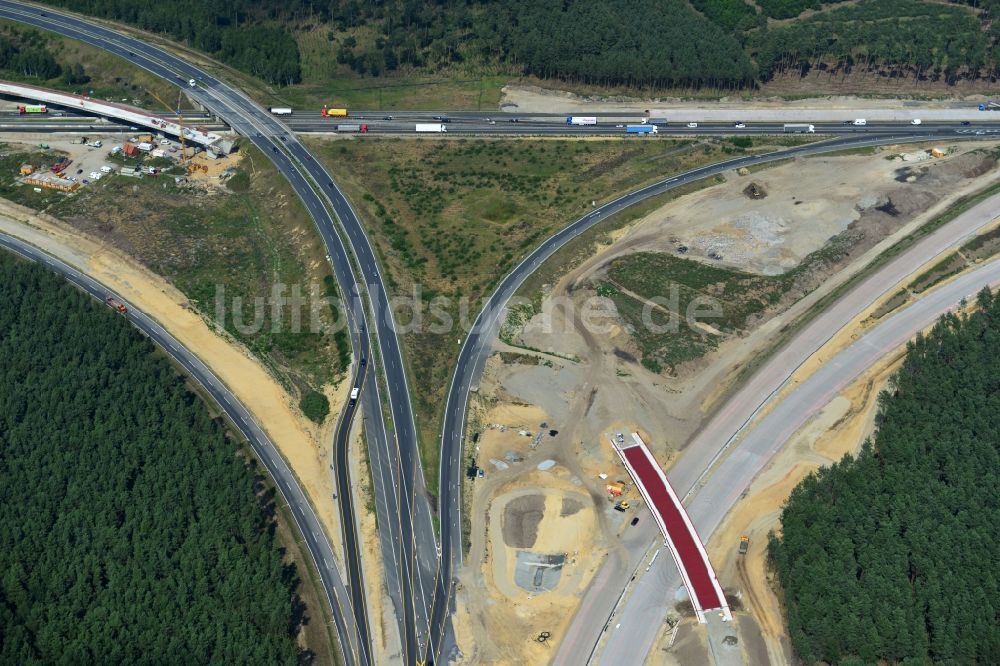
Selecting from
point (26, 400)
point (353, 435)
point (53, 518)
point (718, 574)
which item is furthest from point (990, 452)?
point (26, 400)

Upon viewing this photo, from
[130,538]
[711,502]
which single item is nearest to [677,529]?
[711,502]

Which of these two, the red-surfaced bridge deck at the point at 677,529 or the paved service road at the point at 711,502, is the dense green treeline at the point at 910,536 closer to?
the paved service road at the point at 711,502

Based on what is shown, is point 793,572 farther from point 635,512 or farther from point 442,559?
point 442,559

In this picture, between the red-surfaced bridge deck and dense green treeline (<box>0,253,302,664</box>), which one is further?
the red-surfaced bridge deck

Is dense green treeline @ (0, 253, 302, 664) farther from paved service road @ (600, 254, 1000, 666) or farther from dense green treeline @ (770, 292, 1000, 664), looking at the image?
dense green treeline @ (770, 292, 1000, 664)

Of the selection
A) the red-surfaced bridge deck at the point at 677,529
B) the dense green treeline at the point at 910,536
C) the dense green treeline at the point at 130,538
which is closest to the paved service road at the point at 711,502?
A: the red-surfaced bridge deck at the point at 677,529

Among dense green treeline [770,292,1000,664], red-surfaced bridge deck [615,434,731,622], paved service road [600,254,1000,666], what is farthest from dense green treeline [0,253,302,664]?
dense green treeline [770,292,1000,664]
